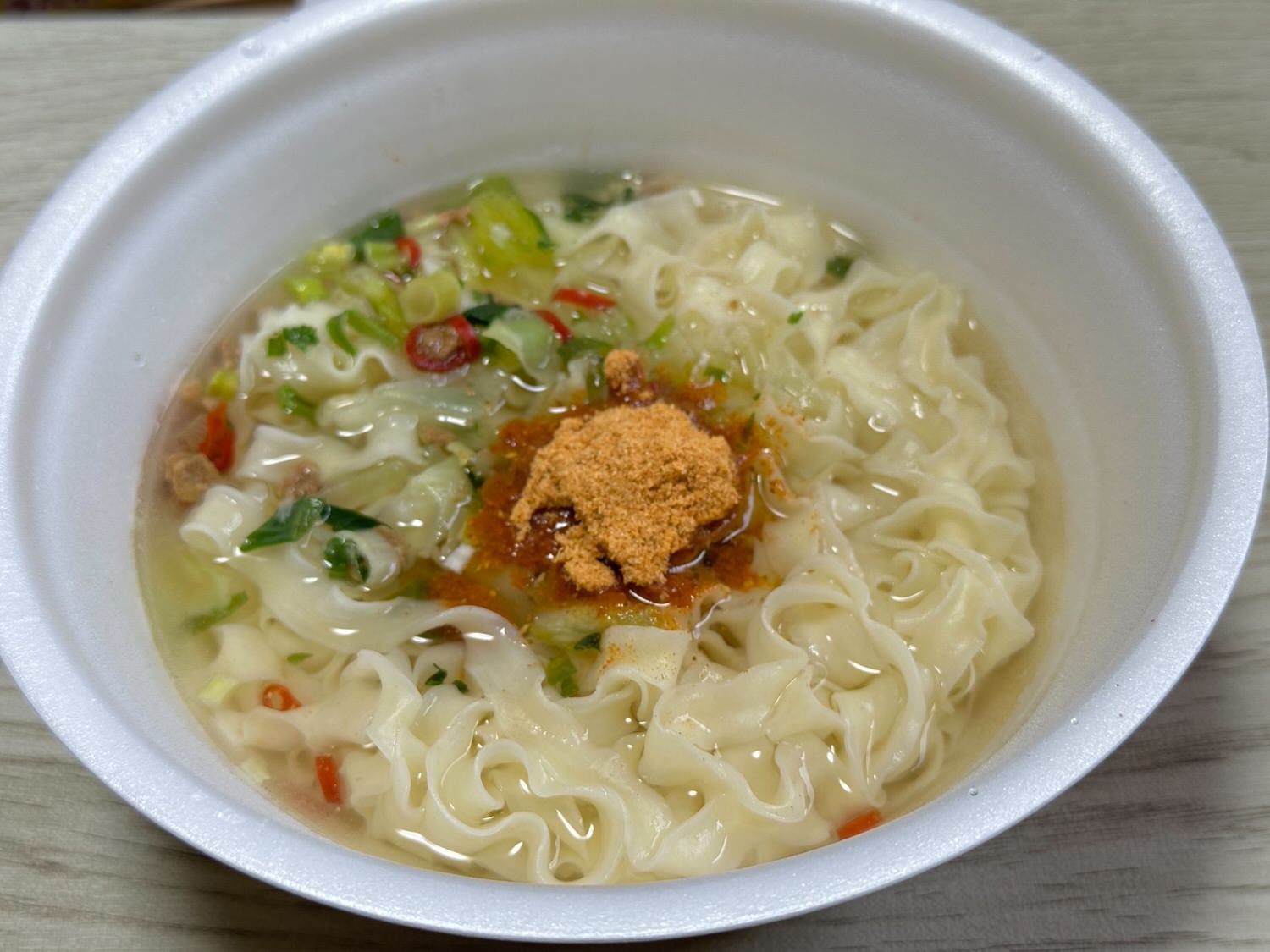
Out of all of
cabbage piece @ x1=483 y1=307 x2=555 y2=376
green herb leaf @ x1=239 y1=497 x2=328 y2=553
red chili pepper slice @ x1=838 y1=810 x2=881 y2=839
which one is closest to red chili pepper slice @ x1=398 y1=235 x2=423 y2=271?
cabbage piece @ x1=483 y1=307 x2=555 y2=376

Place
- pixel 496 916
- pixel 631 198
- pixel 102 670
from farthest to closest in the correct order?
pixel 631 198, pixel 102 670, pixel 496 916

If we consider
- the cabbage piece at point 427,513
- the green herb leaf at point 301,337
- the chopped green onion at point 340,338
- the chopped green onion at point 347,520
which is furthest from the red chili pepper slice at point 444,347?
the chopped green onion at point 347,520

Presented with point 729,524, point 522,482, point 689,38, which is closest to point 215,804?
point 522,482

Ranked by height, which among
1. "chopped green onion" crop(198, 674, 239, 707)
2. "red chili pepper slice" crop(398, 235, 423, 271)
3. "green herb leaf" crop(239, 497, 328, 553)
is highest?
"red chili pepper slice" crop(398, 235, 423, 271)

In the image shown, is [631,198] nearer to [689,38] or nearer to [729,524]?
[689,38]

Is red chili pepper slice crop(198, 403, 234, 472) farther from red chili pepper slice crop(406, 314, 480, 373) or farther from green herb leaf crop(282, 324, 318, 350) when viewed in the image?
red chili pepper slice crop(406, 314, 480, 373)

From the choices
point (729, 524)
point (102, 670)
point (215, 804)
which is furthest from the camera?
point (729, 524)

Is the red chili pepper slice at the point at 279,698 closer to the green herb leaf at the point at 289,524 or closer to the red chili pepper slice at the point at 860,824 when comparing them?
the green herb leaf at the point at 289,524
